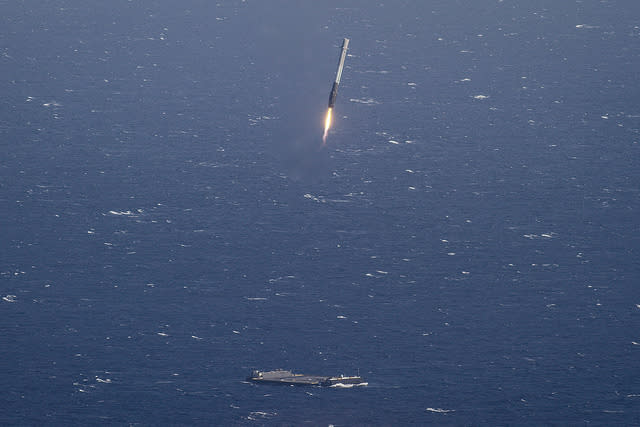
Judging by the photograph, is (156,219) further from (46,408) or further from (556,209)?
(556,209)

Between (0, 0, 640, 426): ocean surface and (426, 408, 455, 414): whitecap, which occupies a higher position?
(0, 0, 640, 426): ocean surface

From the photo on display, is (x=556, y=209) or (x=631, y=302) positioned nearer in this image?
(x=631, y=302)

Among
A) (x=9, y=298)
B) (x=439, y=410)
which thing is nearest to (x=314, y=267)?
(x=439, y=410)

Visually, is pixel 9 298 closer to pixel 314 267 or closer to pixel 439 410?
pixel 314 267

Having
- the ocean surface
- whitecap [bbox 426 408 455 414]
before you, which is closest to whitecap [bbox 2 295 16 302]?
the ocean surface

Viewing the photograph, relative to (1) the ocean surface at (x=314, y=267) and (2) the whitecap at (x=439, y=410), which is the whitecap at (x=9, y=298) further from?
(2) the whitecap at (x=439, y=410)

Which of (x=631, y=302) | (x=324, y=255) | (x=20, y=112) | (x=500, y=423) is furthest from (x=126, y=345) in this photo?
(x=20, y=112)

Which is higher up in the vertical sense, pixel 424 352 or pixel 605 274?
pixel 605 274

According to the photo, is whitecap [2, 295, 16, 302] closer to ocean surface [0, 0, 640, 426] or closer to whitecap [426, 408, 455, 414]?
ocean surface [0, 0, 640, 426]
